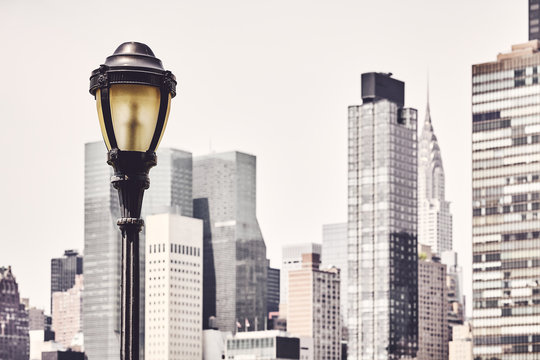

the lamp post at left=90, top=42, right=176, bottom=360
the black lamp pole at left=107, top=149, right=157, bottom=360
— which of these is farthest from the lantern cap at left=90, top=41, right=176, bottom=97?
the black lamp pole at left=107, top=149, right=157, bottom=360

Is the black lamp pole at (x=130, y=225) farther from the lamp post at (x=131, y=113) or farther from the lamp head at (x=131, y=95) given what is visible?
the lamp head at (x=131, y=95)

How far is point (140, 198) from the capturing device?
11.0m

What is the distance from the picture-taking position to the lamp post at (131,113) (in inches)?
425

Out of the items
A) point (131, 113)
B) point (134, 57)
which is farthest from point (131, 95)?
point (134, 57)

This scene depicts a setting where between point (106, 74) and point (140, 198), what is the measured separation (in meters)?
Answer: 0.99

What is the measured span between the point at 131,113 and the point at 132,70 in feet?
1.07

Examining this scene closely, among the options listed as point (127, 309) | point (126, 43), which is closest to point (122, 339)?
point (127, 309)

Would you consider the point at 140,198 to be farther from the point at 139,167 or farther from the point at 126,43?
the point at 126,43

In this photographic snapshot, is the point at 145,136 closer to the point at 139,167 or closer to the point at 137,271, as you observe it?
the point at 139,167

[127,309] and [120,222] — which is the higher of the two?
[120,222]

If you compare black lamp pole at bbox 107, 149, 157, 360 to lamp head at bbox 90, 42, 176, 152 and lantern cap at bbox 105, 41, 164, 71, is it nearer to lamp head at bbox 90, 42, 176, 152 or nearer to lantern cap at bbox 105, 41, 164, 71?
lamp head at bbox 90, 42, 176, 152

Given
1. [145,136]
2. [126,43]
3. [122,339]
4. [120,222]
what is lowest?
[122,339]

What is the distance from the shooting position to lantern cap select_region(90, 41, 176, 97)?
1080 centimetres

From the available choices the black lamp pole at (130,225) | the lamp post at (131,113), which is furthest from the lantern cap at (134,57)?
the black lamp pole at (130,225)
